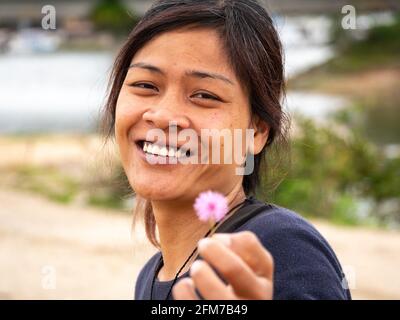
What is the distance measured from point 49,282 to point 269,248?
13.2 ft

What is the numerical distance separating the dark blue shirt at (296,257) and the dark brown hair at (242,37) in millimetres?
199

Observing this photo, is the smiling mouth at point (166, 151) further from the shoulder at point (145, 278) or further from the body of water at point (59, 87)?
the body of water at point (59, 87)

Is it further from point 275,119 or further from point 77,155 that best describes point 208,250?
point 77,155

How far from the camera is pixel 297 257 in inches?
43.9

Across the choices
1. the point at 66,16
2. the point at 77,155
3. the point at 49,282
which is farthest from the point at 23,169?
the point at 66,16

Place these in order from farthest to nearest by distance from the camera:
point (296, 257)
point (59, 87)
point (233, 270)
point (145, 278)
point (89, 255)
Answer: point (59, 87)
point (89, 255)
point (145, 278)
point (296, 257)
point (233, 270)

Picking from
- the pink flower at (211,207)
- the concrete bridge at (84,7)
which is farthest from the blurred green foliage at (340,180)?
the concrete bridge at (84,7)

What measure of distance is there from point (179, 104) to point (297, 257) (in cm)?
28

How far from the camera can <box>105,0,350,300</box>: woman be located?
1135 millimetres

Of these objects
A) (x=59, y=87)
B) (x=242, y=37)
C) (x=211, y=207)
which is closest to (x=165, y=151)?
(x=242, y=37)

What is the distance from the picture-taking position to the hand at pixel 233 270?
73 cm

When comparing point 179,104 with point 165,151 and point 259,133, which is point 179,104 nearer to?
point 165,151

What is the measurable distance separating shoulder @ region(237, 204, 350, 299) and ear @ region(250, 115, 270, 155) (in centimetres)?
19

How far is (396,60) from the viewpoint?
25203 millimetres
